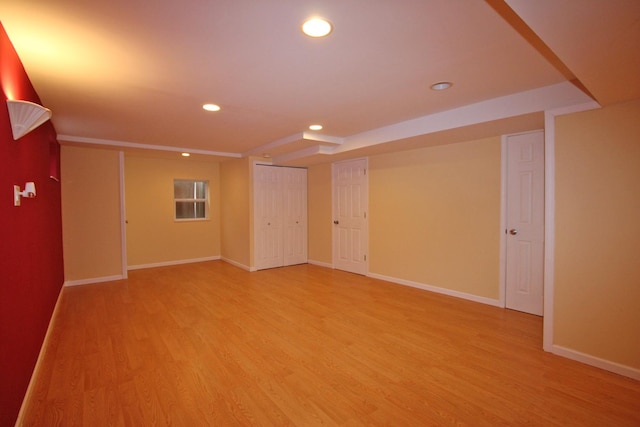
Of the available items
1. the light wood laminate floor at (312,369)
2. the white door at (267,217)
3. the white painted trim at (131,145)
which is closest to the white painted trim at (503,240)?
the light wood laminate floor at (312,369)

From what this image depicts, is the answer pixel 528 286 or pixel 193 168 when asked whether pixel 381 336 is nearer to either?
pixel 528 286

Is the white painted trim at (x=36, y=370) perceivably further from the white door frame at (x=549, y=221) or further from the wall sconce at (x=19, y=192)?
the white door frame at (x=549, y=221)

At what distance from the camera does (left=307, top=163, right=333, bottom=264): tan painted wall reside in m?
6.27

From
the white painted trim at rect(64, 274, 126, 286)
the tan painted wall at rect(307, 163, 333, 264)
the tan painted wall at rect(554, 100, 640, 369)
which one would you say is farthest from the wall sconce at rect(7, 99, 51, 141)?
the tan painted wall at rect(307, 163, 333, 264)

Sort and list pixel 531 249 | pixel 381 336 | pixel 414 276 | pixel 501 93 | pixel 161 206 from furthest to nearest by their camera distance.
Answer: pixel 161 206 < pixel 414 276 < pixel 531 249 < pixel 381 336 < pixel 501 93

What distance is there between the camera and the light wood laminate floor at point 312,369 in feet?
6.37

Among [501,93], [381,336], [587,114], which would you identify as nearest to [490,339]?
[381,336]

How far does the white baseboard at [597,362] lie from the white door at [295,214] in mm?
4775

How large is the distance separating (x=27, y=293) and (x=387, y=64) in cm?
312

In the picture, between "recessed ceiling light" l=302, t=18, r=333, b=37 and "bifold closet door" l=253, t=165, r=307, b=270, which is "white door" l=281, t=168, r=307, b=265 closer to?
"bifold closet door" l=253, t=165, r=307, b=270

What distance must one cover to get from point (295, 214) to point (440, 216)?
3225 millimetres

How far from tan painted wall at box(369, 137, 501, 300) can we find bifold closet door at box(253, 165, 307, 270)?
6.25 feet

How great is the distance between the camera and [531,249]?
365 cm

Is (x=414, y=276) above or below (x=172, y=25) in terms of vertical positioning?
below
